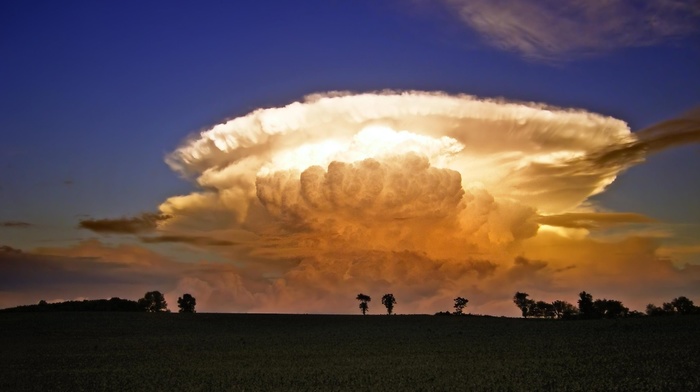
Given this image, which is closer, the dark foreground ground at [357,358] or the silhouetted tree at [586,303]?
the dark foreground ground at [357,358]

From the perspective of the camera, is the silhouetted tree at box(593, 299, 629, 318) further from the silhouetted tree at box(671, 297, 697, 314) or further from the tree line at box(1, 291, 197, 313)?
the tree line at box(1, 291, 197, 313)

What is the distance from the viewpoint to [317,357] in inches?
1988

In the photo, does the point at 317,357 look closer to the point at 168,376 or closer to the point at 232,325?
the point at 168,376

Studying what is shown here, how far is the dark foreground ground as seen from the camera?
34.9 m

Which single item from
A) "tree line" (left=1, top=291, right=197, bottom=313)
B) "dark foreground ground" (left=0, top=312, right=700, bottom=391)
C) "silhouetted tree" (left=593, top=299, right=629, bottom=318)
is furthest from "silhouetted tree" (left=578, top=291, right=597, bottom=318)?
"tree line" (left=1, top=291, right=197, bottom=313)

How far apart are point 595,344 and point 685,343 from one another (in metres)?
6.76

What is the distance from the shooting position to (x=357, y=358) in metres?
48.6

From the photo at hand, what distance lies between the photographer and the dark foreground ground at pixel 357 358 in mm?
34875

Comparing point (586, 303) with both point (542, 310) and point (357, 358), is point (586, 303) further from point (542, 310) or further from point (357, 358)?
point (357, 358)

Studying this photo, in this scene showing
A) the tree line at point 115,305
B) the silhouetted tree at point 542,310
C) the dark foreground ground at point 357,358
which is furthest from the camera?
the silhouetted tree at point 542,310

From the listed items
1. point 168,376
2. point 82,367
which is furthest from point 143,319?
point 168,376

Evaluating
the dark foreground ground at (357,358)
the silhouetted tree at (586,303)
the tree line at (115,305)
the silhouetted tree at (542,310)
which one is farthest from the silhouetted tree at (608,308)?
the tree line at (115,305)

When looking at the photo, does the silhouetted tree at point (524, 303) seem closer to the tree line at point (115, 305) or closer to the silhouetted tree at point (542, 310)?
the silhouetted tree at point (542, 310)

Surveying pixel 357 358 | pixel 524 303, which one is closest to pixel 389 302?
pixel 524 303
